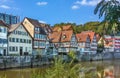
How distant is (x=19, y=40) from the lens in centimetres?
6844

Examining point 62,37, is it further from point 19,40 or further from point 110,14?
point 110,14

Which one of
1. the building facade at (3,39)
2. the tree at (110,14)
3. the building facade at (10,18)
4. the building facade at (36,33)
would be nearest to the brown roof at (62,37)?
the building facade at (36,33)

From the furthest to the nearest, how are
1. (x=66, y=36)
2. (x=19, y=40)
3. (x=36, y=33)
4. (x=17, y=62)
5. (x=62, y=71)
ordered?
(x=66, y=36)
(x=36, y=33)
(x=19, y=40)
(x=17, y=62)
(x=62, y=71)

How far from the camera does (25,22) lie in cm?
7869

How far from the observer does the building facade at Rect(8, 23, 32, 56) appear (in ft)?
216

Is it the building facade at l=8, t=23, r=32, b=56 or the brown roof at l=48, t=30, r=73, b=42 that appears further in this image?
the brown roof at l=48, t=30, r=73, b=42

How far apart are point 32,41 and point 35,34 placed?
2995 mm

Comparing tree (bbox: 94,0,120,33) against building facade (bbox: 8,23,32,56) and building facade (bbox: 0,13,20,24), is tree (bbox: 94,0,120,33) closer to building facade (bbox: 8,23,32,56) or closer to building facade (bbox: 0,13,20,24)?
building facade (bbox: 8,23,32,56)

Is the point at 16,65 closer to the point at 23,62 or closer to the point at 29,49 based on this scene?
the point at 23,62

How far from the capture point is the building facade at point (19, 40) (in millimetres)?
65812

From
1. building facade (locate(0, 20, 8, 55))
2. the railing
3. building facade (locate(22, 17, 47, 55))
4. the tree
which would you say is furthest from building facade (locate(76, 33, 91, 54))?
the tree

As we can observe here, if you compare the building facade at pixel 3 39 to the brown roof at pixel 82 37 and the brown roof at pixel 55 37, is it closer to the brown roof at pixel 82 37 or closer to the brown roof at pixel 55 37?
the brown roof at pixel 55 37

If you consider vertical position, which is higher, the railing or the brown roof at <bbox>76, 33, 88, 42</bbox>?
the brown roof at <bbox>76, 33, 88, 42</bbox>

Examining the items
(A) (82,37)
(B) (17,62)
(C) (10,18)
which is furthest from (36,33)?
(C) (10,18)
